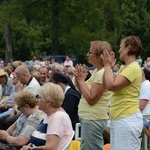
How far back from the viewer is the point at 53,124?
5227 millimetres

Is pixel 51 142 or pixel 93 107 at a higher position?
pixel 93 107

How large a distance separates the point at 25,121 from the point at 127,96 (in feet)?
5.43

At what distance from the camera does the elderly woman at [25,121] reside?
20.6 ft

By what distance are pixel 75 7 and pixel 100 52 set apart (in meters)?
29.7

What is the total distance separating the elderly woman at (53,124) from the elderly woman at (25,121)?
822 mm

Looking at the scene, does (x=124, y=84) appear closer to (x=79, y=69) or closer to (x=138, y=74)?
(x=138, y=74)

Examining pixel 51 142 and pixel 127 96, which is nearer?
pixel 51 142

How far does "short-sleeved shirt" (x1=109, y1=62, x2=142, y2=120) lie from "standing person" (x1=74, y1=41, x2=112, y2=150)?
1.97 ft

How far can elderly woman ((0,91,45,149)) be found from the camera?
627 cm

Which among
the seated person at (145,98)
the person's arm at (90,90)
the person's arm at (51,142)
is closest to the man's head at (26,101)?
the person's arm at (90,90)

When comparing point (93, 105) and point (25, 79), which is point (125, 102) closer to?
point (93, 105)

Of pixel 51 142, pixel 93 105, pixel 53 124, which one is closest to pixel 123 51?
pixel 93 105

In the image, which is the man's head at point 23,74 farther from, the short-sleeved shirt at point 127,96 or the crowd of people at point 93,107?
the short-sleeved shirt at point 127,96

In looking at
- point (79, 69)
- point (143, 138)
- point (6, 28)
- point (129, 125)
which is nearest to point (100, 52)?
point (79, 69)
